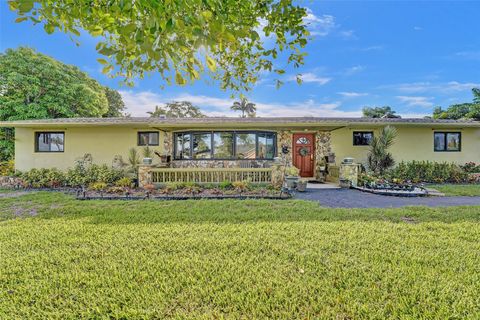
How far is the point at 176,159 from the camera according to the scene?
39.9ft

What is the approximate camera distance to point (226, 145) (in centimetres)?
1194

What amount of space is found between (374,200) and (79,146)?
1408cm

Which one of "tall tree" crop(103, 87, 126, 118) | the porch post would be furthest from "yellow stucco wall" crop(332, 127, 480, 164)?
"tall tree" crop(103, 87, 126, 118)

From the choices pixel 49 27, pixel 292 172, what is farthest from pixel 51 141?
pixel 292 172

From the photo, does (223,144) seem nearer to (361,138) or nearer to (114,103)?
(361,138)

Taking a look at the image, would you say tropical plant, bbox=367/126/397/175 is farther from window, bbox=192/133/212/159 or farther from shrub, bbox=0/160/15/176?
shrub, bbox=0/160/15/176

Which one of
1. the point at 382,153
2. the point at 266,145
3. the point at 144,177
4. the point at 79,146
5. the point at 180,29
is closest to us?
the point at 180,29

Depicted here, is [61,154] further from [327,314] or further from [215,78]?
[327,314]

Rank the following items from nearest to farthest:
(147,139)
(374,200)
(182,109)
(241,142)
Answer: (374,200), (241,142), (147,139), (182,109)

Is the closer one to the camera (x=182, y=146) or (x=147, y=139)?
(x=182, y=146)

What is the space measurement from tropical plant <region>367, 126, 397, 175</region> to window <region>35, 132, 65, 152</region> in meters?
16.2

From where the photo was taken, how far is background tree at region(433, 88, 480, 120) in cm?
2056

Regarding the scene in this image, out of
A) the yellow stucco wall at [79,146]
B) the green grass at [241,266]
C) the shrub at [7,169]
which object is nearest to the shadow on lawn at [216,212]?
the green grass at [241,266]

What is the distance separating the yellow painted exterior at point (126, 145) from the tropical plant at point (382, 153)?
1.36 meters
